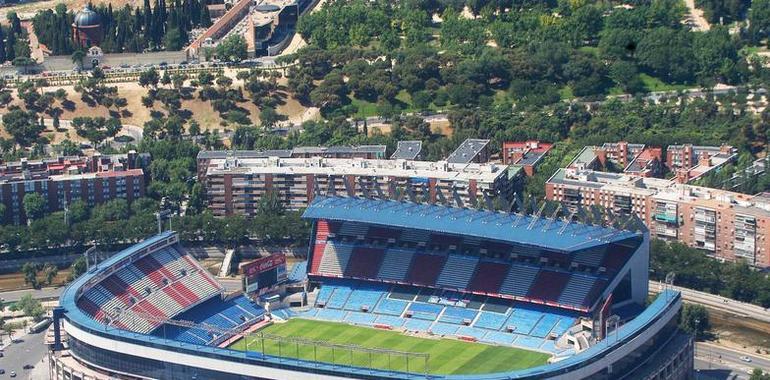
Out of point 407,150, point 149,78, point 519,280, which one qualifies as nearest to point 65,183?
point 149,78

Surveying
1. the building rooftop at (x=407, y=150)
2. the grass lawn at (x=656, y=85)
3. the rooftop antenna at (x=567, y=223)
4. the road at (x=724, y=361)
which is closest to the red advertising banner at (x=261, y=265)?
the rooftop antenna at (x=567, y=223)

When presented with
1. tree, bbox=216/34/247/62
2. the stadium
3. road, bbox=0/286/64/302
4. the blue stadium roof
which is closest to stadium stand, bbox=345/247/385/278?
the stadium

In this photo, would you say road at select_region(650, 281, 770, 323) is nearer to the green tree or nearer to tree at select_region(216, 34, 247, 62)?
the green tree

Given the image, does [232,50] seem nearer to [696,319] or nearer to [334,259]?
[334,259]

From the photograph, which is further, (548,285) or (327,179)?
(327,179)

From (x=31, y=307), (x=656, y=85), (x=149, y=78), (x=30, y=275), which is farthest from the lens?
(x=149, y=78)
